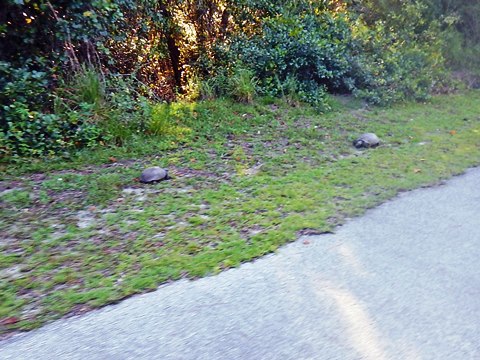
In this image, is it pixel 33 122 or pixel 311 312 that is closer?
pixel 311 312

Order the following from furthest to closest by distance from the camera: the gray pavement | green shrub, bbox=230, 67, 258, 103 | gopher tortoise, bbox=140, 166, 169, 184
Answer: green shrub, bbox=230, 67, 258, 103 → gopher tortoise, bbox=140, 166, 169, 184 → the gray pavement

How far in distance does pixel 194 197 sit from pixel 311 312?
2.67m

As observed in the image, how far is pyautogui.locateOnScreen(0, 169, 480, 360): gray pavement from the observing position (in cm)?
305

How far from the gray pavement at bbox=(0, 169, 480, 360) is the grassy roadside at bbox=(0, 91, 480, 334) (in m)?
0.26

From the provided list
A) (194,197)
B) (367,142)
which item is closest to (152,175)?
(194,197)

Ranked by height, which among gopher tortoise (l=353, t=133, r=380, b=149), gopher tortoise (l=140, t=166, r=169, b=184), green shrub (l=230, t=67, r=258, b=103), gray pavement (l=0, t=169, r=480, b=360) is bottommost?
gopher tortoise (l=353, t=133, r=380, b=149)

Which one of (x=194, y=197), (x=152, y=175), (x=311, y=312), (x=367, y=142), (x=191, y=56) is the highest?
(x=191, y=56)

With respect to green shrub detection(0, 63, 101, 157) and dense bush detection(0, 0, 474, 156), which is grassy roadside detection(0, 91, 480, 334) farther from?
dense bush detection(0, 0, 474, 156)

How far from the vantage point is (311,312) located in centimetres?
347

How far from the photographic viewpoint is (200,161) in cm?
721

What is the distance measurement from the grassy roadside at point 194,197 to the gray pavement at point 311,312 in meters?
0.26

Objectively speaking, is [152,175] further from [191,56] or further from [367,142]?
[191,56]

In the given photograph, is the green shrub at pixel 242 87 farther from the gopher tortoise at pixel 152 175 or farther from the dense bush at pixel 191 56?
the gopher tortoise at pixel 152 175

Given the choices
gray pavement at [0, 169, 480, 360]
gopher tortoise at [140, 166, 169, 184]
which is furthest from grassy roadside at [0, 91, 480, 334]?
gray pavement at [0, 169, 480, 360]
